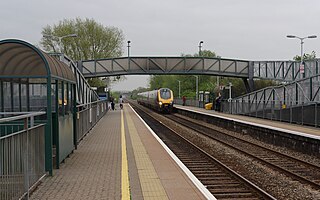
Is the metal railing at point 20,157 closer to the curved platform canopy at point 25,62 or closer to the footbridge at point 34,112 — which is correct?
the footbridge at point 34,112

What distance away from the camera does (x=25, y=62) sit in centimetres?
977

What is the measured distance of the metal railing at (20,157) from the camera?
18.3 feet

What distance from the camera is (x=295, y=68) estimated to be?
40500 millimetres

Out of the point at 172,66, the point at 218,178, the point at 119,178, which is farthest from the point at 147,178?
the point at 172,66

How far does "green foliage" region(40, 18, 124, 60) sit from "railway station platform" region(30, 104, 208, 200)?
45.2 metres

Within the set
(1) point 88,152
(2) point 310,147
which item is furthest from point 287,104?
(1) point 88,152

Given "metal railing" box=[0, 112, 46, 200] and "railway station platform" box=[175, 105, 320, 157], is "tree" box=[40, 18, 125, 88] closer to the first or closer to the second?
"railway station platform" box=[175, 105, 320, 157]

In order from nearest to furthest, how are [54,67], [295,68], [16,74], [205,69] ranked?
[54,67] < [16,74] < [295,68] < [205,69]

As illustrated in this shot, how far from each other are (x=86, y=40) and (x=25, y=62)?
48891 mm

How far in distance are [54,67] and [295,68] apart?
3523 centimetres

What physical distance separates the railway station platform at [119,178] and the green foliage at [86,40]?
148ft

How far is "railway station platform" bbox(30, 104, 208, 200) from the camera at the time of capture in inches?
286

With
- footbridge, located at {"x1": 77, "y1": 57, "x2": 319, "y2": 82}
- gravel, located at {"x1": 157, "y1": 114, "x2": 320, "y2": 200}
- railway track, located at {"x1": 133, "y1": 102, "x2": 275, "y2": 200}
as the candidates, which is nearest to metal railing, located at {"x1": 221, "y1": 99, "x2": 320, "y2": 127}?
gravel, located at {"x1": 157, "y1": 114, "x2": 320, "y2": 200}

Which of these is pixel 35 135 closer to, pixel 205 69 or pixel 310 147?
pixel 310 147
